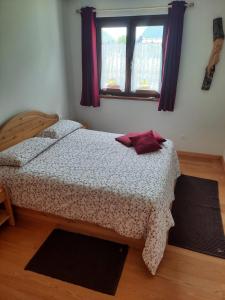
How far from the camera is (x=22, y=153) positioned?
85.7 inches

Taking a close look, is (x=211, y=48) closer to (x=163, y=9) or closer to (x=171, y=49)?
(x=171, y=49)

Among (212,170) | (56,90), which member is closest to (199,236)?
(212,170)

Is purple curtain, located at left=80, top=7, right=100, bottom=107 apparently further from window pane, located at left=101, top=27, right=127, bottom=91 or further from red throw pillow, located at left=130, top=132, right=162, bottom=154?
red throw pillow, located at left=130, top=132, right=162, bottom=154

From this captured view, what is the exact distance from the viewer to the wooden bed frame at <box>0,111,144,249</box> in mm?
1939

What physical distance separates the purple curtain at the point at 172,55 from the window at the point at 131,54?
148 mm

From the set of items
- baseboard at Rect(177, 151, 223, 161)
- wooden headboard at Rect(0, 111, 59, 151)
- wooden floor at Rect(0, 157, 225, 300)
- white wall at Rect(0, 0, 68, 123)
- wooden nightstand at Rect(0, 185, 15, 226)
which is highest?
white wall at Rect(0, 0, 68, 123)

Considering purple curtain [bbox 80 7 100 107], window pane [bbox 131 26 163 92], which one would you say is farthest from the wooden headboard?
window pane [bbox 131 26 163 92]

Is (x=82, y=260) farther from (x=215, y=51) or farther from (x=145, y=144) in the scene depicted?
(x=215, y=51)

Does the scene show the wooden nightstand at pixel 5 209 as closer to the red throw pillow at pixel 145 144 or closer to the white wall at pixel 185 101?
the red throw pillow at pixel 145 144

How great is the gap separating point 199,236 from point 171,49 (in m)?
2.53

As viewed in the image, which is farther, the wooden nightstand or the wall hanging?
the wall hanging

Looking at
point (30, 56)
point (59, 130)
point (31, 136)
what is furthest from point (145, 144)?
point (30, 56)

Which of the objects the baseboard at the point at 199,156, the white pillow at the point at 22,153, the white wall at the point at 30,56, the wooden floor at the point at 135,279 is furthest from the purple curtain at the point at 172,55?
the wooden floor at the point at 135,279

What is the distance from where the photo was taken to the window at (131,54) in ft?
10.6
